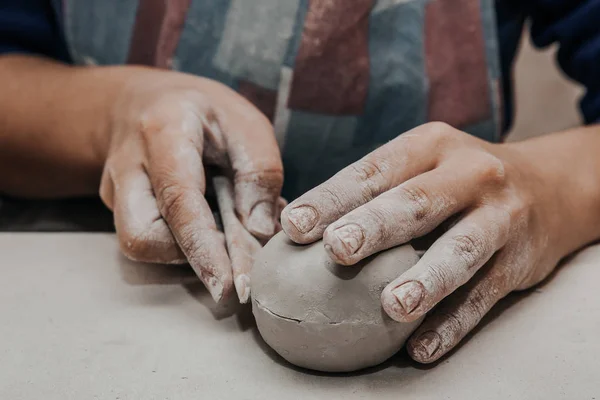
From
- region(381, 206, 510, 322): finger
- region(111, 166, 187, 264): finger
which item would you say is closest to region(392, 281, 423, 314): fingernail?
region(381, 206, 510, 322): finger

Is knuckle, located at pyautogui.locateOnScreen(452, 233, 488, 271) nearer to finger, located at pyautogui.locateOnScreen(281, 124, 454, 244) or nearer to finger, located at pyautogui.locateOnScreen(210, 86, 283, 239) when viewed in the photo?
finger, located at pyautogui.locateOnScreen(281, 124, 454, 244)

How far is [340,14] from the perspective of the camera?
0.95 meters

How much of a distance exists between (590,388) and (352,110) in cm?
57

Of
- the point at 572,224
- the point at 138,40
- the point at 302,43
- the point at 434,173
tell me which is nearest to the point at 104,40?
the point at 138,40

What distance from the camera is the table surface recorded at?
579mm

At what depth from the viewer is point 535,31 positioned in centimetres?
112

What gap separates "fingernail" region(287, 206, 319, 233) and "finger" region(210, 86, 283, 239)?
162 mm

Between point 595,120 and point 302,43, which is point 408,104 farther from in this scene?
point 595,120

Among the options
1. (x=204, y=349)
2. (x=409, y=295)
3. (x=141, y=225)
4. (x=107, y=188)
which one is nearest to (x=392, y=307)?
(x=409, y=295)

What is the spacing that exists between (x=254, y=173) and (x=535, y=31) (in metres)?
0.68

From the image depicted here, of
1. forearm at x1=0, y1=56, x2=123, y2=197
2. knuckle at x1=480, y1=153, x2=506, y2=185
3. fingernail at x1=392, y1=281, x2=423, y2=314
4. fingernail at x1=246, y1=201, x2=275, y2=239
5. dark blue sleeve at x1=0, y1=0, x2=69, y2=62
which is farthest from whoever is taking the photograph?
dark blue sleeve at x1=0, y1=0, x2=69, y2=62

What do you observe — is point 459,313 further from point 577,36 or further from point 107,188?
point 577,36

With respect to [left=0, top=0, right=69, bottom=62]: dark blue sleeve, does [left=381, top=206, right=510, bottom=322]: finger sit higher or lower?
higher

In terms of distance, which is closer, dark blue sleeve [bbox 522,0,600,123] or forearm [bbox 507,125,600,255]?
forearm [bbox 507,125,600,255]
